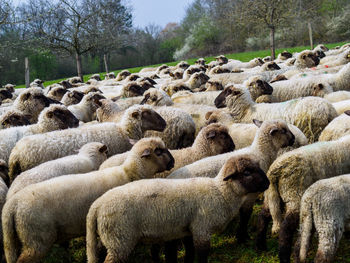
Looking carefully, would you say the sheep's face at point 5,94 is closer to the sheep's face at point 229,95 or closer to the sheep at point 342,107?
the sheep's face at point 229,95

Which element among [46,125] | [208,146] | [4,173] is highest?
[46,125]

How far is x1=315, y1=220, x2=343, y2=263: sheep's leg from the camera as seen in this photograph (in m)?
2.95

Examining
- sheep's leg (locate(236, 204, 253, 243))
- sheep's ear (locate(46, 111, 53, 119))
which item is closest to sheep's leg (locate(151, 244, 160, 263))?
sheep's leg (locate(236, 204, 253, 243))

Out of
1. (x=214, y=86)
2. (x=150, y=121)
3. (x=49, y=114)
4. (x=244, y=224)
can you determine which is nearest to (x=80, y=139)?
(x=49, y=114)

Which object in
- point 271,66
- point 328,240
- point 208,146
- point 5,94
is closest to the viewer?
point 328,240

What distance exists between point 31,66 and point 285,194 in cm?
4016

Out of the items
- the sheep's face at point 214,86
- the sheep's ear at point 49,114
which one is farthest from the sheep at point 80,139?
the sheep's face at point 214,86

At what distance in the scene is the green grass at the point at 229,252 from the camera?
3588mm

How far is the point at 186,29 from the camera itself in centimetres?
5153

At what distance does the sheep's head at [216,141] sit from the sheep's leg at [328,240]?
1888 millimetres

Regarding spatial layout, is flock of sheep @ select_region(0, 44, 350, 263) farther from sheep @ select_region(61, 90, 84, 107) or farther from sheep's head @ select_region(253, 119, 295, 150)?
sheep @ select_region(61, 90, 84, 107)

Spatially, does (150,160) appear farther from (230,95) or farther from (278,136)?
(230,95)

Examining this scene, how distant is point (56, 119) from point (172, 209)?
11.1 ft

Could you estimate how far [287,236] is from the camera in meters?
3.39
